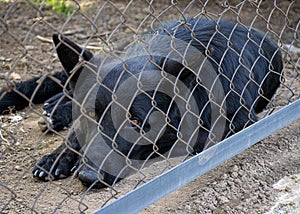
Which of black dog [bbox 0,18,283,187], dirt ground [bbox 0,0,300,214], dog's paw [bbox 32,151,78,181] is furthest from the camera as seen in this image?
dog's paw [bbox 32,151,78,181]

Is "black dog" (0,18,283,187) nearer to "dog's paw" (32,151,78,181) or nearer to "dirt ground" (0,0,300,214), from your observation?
"dog's paw" (32,151,78,181)

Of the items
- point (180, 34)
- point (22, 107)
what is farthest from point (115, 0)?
point (180, 34)

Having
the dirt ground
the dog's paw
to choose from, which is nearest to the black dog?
the dog's paw

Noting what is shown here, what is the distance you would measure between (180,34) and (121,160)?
1.07 meters

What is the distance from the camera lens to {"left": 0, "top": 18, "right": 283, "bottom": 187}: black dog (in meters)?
3.12

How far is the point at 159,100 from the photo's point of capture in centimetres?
336

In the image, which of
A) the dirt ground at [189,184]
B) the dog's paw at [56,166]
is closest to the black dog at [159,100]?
the dog's paw at [56,166]

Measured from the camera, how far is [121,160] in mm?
3184

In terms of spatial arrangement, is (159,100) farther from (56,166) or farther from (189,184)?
(56,166)

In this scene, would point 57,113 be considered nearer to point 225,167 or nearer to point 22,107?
point 22,107

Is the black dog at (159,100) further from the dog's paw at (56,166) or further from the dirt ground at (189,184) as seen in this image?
the dirt ground at (189,184)

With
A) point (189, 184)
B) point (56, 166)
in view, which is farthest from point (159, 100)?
point (56, 166)

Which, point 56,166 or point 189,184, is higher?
point 189,184

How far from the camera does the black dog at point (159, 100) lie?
3.12 meters
